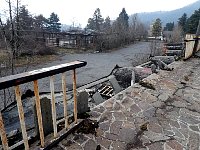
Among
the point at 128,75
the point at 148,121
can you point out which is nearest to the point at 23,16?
the point at 128,75

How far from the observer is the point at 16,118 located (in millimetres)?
4508

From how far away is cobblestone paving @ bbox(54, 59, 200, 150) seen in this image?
2.88 meters

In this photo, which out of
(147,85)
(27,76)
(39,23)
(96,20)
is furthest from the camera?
(96,20)

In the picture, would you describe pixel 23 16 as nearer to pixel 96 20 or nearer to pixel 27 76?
pixel 27 76

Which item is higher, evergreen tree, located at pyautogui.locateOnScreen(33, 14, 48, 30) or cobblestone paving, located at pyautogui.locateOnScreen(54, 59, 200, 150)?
evergreen tree, located at pyautogui.locateOnScreen(33, 14, 48, 30)

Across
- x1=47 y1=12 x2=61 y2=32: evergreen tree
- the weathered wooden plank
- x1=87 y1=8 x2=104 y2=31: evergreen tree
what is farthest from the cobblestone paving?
x1=87 y1=8 x2=104 y2=31: evergreen tree

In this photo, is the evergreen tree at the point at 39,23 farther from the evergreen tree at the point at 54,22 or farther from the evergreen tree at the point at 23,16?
the evergreen tree at the point at 23,16

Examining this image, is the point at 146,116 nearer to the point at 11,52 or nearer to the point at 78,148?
the point at 78,148

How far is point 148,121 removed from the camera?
141 inches

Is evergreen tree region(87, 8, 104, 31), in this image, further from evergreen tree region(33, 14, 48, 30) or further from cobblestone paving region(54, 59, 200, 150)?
cobblestone paving region(54, 59, 200, 150)

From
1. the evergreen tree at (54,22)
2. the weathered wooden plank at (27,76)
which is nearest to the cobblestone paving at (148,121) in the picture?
the weathered wooden plank at (27,76)

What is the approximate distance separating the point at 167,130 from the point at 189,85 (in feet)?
9.74

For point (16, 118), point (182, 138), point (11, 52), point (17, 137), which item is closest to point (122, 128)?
point (182, 138)

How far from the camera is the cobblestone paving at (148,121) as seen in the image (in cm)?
288
